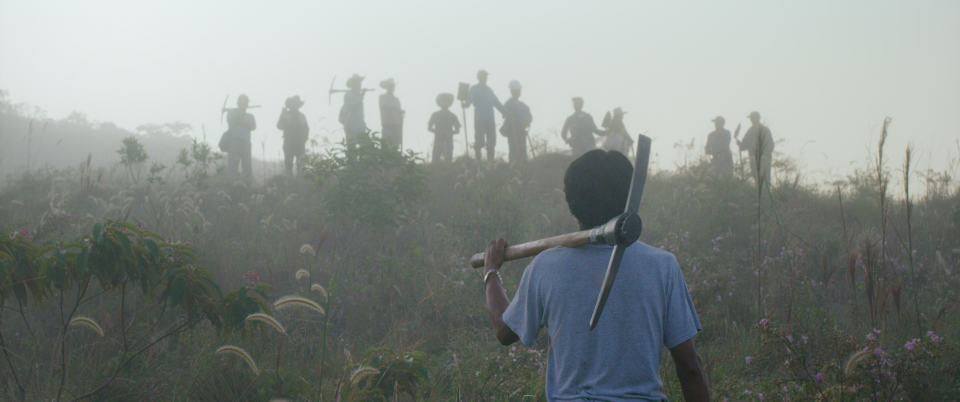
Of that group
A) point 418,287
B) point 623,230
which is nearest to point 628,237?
point 623,230

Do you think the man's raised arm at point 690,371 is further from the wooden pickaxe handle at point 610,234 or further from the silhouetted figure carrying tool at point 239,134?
the silhouetted figure carrying tool at point 239,134

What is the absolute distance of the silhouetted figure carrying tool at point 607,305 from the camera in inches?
64.5

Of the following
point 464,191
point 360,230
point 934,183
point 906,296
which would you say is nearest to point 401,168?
point 360,230

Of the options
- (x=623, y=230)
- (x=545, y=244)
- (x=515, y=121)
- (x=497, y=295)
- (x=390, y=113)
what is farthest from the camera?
(x=515, y=121)

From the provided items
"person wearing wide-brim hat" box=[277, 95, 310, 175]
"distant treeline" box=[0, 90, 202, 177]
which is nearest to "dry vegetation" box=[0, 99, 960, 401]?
"person wearing wide-brim hat" box=[277, 95, 310, 175]

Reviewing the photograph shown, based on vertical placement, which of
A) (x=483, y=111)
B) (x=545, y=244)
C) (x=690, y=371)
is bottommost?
(x=690, y=371)

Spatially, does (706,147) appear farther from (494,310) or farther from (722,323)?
(494,310)

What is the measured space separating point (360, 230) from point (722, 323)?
4.34 meters

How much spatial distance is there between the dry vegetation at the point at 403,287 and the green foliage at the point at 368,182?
28 mm

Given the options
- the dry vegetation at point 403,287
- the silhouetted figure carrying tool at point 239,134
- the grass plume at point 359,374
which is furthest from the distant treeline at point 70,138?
the grass plume at point 359,374

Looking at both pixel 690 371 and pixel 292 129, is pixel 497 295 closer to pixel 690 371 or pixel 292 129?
pixel 690 371

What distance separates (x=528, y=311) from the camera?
1.81 metres

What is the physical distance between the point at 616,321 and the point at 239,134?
10.8 m

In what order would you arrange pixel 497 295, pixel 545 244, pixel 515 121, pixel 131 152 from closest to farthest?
pixel 545 244 → pixel 497 295 → pixel 131 152 → pixel 515 121
